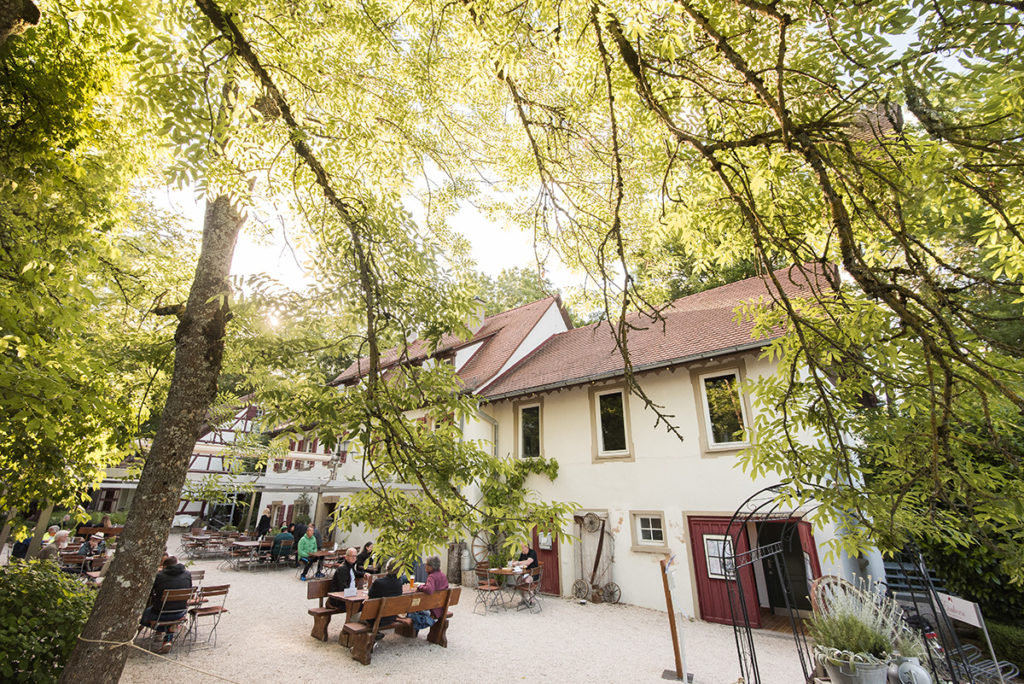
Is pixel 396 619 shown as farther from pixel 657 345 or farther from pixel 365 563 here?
pixel 657 345

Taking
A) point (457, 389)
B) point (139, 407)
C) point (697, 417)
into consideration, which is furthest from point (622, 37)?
point (697, 417)

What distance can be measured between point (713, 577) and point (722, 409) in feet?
12.3

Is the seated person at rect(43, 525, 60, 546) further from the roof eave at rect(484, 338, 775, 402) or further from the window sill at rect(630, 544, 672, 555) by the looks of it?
the window sill at rect(630, 544, 672, 555)

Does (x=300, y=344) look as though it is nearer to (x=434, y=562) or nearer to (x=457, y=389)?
(x=457, y=389)

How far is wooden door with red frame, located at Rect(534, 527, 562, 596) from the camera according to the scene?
1287cm

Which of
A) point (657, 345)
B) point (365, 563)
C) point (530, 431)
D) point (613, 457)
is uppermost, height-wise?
point (657, 345)

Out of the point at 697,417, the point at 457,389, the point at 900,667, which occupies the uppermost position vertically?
the point at 697,417

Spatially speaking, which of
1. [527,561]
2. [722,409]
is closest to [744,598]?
[722,409]

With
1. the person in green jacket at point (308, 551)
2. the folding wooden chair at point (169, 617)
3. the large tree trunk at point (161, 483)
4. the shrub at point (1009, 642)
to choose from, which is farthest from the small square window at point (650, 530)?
the large tree trunk at point (161, 483)

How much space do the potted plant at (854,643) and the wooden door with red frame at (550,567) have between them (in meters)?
8.51

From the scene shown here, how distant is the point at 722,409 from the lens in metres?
11.2

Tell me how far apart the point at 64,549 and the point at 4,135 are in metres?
16.4

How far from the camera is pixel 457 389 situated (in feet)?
14.3

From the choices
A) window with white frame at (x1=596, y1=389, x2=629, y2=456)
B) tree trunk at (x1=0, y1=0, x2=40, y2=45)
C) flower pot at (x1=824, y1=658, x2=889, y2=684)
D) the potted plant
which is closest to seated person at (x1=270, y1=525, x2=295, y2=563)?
window with white frame at (x1=596, y1=389, x2=629, y2=456)
